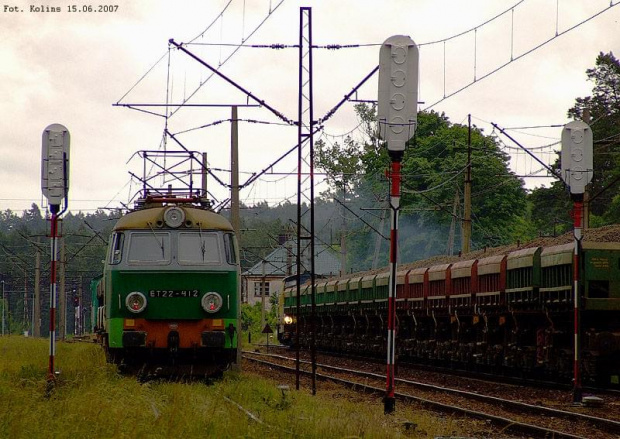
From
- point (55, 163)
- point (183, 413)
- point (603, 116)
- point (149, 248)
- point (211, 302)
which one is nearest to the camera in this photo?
point (183, 413)

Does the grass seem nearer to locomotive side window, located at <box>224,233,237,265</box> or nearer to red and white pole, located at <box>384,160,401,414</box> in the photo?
red and white pole, located at <box>384,160,401,414</box>

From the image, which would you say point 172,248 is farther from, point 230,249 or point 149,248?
point 230,249

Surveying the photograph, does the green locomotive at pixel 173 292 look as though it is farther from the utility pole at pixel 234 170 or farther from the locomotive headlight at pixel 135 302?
the utility pole at pixel 234 170

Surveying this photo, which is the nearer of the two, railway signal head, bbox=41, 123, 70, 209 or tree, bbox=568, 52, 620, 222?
railway signal head, bbox=41, 123, 70, 209

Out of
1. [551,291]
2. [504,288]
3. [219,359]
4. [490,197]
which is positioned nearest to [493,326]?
[504,288]

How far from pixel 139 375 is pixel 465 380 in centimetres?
972

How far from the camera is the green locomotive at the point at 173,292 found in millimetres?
19875

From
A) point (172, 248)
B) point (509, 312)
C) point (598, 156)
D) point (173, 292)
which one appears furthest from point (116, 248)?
point (598, 156)

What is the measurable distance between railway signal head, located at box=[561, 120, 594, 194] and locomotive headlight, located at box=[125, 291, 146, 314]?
777cm

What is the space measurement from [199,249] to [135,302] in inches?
61.7

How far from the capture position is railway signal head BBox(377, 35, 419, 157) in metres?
15.5

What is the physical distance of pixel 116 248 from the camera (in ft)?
67.3

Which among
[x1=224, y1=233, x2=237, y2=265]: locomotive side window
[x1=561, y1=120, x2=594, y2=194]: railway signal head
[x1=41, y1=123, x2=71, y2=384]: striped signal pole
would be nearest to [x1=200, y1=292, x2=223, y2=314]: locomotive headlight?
[x1=224, y1=233, x2=237, y2=265]: locomotive side window

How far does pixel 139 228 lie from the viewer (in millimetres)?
20594
